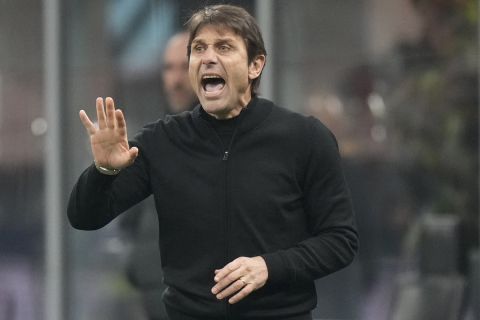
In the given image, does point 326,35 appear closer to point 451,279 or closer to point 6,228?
point 451,279

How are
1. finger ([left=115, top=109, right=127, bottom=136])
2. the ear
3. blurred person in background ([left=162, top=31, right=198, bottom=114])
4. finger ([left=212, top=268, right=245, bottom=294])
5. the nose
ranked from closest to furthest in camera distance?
finger ([left=212, top=268, right=245, bottom=294]), finger ([left=115, top=109, right=127, bottom=136]), the nose, the ear, blurred person in background ([left=162, top=31, right=198, bottom=114])

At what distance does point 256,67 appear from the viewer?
3.47 meters

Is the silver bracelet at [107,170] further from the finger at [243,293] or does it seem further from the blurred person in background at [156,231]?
the blurred person in background at [156,231]

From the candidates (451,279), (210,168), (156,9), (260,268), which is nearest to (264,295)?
(260,268)

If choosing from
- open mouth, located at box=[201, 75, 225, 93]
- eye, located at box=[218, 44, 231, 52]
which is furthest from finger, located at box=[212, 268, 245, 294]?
eye, located at box=[218, 44, 231, 52]

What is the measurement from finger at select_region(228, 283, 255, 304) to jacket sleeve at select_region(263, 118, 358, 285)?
12cm

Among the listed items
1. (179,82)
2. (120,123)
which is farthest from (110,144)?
(179,82)

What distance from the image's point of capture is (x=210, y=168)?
3318 mm

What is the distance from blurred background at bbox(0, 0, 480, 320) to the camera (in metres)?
6.55

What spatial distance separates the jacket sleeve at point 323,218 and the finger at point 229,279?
14 cm

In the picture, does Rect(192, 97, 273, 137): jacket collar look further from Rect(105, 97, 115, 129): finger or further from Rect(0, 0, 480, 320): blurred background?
Rect(0, 0, 480, 320): blurred background

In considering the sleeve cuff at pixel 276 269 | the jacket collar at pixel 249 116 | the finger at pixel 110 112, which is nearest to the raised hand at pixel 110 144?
the finger at pixel 110 112

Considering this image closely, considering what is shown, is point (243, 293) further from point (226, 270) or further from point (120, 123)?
point (120, 123)

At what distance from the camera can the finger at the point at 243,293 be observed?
3.13m
